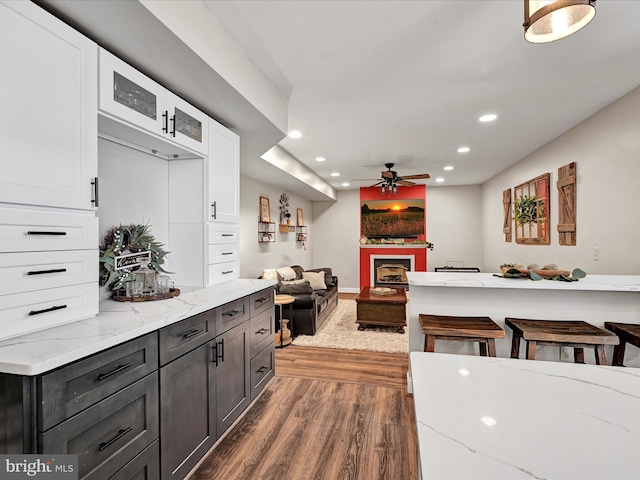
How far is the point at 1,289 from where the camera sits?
1.22 m

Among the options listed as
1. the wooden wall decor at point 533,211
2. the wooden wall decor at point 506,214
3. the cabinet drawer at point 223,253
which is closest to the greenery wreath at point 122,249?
the cabinet drawer at point 223,253

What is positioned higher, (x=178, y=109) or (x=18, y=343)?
(x=178, y=109)

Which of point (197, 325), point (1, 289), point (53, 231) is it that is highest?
point (53, 231)

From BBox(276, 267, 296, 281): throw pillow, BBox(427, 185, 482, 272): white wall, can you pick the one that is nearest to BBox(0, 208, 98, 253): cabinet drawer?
BBox(276, 267, 296, 281): throw pillow

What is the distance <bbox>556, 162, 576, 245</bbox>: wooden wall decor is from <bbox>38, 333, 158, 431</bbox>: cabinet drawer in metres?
4.36

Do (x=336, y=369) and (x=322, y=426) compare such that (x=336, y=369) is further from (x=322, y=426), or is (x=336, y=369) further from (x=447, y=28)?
(x=447, y=28)

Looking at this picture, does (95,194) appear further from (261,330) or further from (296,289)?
(296,289)

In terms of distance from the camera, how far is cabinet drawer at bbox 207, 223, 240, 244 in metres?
2.54

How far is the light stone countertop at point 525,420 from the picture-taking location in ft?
1.86

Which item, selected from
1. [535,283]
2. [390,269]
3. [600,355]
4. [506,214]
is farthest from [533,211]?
[390,269]

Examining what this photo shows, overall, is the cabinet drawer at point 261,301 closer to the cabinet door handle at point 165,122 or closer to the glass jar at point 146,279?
the glass jar at point 146,279

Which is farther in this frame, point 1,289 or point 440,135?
point 440,135

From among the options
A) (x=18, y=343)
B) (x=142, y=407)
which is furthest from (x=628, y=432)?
(x=18, y=343)

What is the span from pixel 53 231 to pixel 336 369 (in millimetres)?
2763
